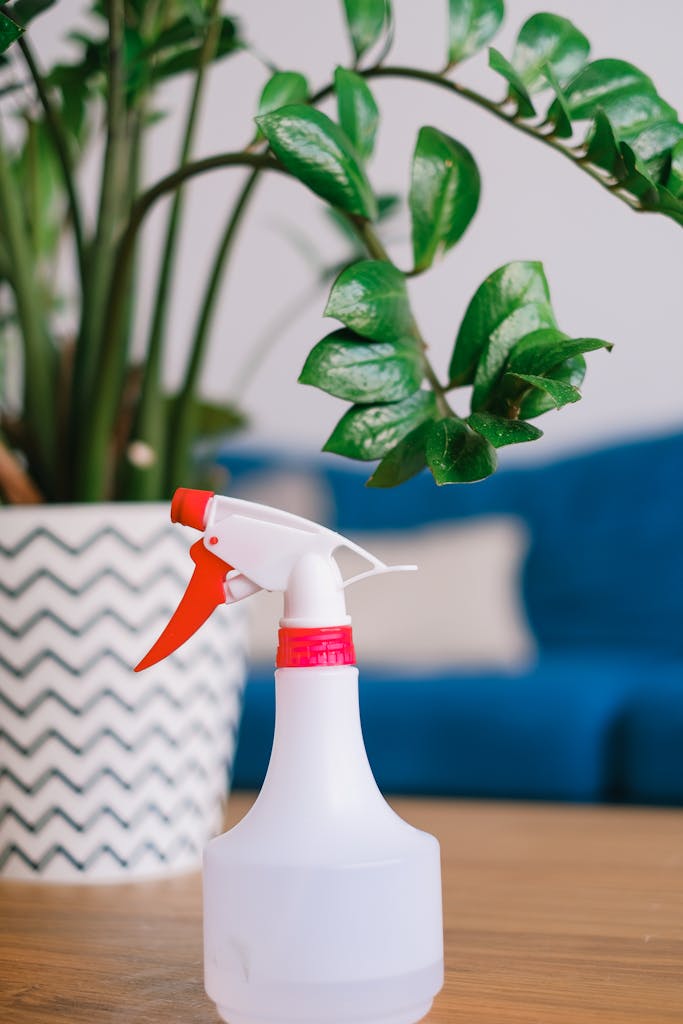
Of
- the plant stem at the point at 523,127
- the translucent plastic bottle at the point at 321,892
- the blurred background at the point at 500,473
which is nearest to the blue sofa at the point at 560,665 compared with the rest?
the blurred background at the point at 500,473

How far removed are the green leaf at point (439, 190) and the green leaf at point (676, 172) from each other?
92 millimetres

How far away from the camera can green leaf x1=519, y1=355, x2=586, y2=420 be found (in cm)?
48

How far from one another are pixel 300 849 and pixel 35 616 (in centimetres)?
35

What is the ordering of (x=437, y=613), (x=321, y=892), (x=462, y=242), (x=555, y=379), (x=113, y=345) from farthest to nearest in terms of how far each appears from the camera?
(x=462, y=242)
(x=437, y=613)
(x=113, y=345)
(x=555, y=379)
(x=321, y=892)

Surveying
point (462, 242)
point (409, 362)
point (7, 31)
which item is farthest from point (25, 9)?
point (462, 242)

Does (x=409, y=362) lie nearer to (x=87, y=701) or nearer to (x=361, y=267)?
(x=361, y=267)

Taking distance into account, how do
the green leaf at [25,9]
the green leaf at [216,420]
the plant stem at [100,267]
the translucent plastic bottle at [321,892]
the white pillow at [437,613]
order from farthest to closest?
1. the white pillow at [437,613]
2. the green leaf at [216,420]
3. the plant stem at [100,267]
4. the green leaf at [25,9]
5. the translucent plastic bottle at [321,892]

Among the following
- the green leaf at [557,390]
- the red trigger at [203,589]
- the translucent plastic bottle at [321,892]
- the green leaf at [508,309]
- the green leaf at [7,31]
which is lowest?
the translucent plastic bottle at [321,892]

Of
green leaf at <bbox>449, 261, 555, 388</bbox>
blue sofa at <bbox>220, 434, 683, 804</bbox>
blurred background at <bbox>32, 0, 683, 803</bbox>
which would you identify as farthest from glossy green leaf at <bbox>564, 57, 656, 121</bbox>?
blue sofa at <bbox>220, 434, 683, 804</bbox>

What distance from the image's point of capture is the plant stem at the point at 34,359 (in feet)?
2.46

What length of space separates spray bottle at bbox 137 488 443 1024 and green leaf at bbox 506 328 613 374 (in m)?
0.12

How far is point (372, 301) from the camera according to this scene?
50 centimetres

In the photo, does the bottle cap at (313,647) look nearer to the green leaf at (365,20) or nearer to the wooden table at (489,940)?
the wooden table at (489,940)

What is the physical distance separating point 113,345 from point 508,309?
0.94 ft
